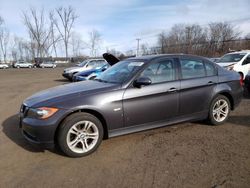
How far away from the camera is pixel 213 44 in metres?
38.7

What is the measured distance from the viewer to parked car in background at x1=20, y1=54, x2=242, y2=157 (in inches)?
163

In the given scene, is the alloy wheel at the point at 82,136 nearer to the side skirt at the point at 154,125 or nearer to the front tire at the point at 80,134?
the front tire at the point at 80,134

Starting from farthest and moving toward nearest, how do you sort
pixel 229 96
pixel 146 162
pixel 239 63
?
pixel 239 63
pixel 229 96
pixel 146 162

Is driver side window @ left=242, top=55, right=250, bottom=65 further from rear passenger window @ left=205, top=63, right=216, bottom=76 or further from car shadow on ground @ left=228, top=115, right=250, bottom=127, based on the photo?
rear passenger window @ left=205, top=63, right=216, bottom=76

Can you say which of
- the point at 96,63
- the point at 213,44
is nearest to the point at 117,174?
the point at 96,63

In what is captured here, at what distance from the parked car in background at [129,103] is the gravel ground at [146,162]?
0.30 m

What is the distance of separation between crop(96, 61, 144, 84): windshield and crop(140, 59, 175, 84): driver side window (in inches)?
7.7

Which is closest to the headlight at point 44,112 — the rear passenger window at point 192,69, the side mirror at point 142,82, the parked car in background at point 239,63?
the side mirror at point 142,82

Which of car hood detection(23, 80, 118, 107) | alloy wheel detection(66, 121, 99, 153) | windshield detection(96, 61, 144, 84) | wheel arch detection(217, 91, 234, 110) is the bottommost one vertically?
alloy wheel detection(66, 121, 99, 153)

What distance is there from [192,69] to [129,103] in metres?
1.68

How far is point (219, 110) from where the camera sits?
5699mm

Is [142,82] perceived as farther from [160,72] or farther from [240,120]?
[240,120]

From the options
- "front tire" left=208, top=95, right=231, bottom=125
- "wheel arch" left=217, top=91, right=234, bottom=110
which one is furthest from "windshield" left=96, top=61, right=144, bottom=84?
"wheel arch" left=217, top=91, right=234, bottom=110

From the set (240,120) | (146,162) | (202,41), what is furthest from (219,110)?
(202,41)
